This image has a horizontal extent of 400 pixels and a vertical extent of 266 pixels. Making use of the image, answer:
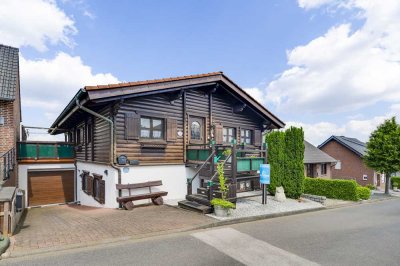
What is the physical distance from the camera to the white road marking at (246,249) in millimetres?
5523

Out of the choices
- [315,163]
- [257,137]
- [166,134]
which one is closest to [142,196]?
[166,134]

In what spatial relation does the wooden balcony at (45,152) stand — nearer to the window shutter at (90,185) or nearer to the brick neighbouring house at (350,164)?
the window shutter at (90,185)

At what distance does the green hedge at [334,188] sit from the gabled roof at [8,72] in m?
18.6

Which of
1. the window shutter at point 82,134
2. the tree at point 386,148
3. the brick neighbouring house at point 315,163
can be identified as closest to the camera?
the window shutter at point 82,134

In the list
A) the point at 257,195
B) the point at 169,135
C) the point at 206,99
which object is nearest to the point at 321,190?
the point at 257,195

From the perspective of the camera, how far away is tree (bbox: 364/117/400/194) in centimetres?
2047

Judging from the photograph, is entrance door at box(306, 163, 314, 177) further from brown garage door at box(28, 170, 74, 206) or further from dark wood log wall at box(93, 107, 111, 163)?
brown garage door at box(28, 170, 74, 206)

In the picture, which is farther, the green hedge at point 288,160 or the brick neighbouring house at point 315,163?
the brick neighbouring house at point 315,163

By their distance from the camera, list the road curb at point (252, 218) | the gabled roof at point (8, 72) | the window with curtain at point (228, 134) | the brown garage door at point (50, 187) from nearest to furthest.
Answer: the road curb at point (252, 218) < the gabled roof at point (8, 72) < the window with curtain at point (228, 134) < the brown garage door at point (50, 187)

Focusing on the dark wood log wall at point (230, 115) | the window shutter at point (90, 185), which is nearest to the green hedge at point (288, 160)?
the dark wood log wall at point (230, 115)

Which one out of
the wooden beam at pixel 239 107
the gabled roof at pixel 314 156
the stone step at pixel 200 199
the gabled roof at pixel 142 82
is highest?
the gabled roof at pixel 142 82

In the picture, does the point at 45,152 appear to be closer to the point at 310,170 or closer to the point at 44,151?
the point at 44,151

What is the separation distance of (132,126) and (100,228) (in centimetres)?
484

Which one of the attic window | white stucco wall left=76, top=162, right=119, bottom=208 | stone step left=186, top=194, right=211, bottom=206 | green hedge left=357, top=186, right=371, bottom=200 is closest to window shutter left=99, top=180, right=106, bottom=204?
white stucco wall left=76, top=162, right=119, bottom=208
